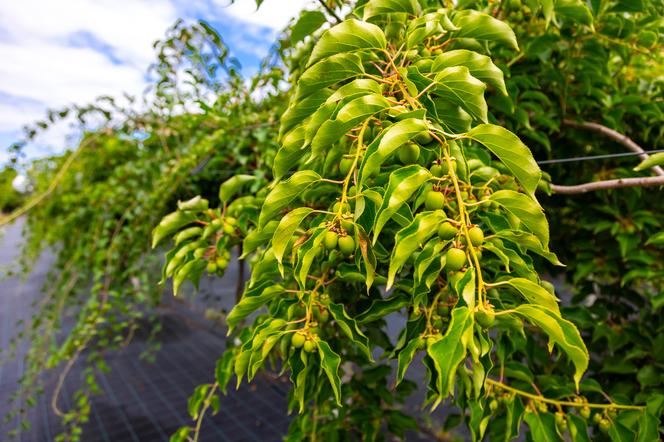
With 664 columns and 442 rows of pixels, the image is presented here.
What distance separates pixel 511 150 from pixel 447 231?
121mm

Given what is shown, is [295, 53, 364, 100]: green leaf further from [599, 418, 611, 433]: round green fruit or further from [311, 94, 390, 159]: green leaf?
[599, 418, 611, 433]: round green fruit

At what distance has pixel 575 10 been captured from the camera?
83 cm

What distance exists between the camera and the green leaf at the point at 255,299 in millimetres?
633

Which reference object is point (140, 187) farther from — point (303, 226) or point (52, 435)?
point (52, 435)

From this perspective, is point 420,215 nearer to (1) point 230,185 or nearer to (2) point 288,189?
(2) point 288,189

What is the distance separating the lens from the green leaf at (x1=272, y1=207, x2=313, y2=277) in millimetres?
511

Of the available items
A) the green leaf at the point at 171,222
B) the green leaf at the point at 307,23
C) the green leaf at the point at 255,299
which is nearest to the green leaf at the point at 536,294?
the green leaf at the point at 255,299

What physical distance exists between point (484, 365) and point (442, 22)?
505 millimetres

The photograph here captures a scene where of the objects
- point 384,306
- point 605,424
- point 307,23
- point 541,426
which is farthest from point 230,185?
point 605,424

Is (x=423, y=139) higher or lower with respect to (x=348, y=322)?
higher

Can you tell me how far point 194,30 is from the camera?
1.65 m

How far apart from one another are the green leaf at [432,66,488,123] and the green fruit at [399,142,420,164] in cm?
8

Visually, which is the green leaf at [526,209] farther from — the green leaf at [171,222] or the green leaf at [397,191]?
the green leaf at [171,222]

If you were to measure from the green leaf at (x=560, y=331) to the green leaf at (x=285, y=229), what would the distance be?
0.27 meters
